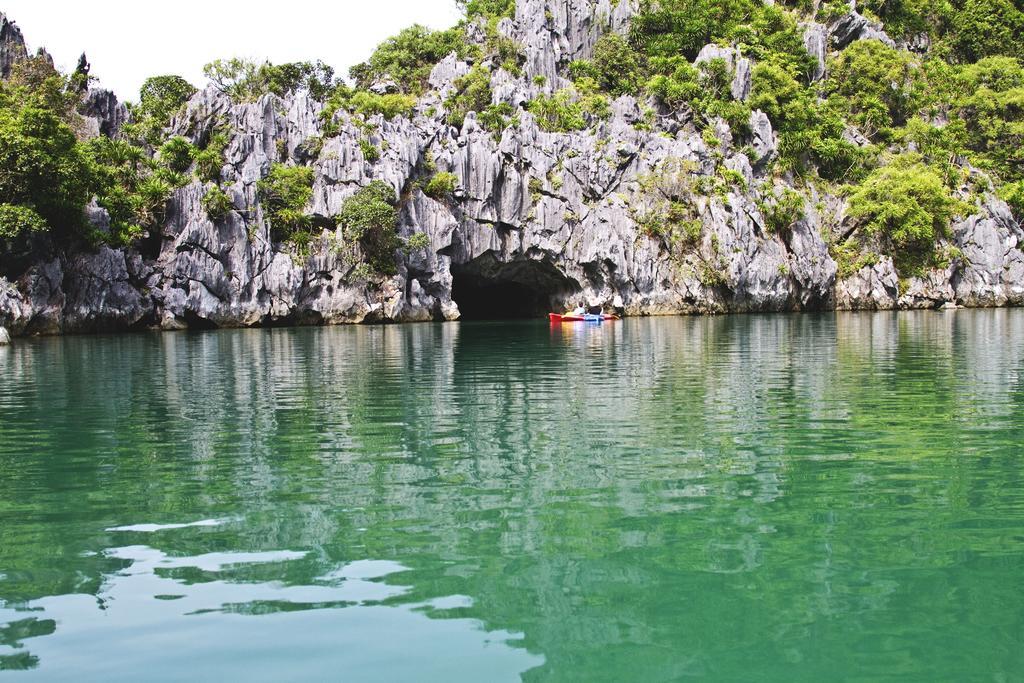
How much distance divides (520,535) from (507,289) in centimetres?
8010

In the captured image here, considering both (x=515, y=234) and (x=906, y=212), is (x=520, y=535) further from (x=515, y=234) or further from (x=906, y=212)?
(x=906, y=212)

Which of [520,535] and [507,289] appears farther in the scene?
[507,289]

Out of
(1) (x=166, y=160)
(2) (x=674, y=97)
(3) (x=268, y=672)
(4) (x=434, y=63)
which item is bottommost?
(3) (x=268, y=672)

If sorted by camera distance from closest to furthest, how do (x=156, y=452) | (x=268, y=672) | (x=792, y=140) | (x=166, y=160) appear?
(x=268, y=672)
(x=156, y=452)
(x=166, y=160)
(x=792, y=140)

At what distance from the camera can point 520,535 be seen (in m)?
8.98

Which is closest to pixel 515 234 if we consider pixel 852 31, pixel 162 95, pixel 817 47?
pixel 162 95

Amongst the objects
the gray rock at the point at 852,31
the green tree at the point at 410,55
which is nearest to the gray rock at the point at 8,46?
the green tree at the point at 410,55

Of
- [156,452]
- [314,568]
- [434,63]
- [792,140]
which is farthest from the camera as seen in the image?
[434,63]

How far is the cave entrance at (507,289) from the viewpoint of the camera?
7500cm

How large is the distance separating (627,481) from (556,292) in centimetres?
6774

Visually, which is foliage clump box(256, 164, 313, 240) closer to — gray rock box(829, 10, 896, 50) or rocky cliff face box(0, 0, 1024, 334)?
rocky cliff face box(0, 0, 1024, 334)

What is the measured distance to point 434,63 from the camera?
89062mm

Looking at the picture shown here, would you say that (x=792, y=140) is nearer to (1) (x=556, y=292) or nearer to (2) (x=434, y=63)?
(1) (x=556, y=292)

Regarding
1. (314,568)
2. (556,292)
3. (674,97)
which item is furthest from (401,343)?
(674,97)
